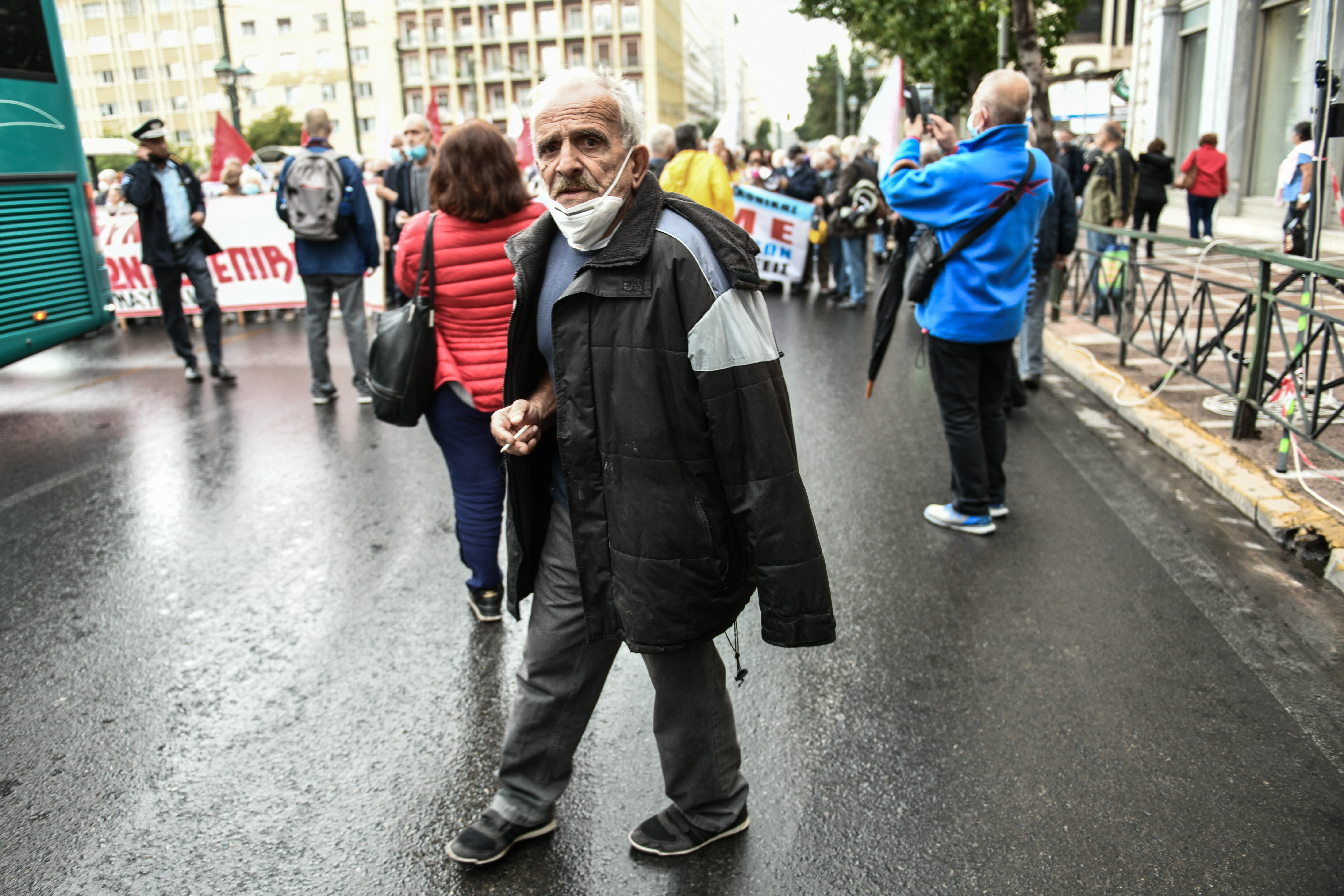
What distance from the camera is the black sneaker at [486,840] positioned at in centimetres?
256

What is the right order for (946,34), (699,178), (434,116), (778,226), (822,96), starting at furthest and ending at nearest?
1. (822,96)
2. (946,34)
3. (434,116)
4. (778,226)
5. (699,178)

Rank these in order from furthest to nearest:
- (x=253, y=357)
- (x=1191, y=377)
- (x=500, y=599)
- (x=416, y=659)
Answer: (x=253, y=357), (x=1191, y=377), (x=500, y=599), (x=416, y=659)

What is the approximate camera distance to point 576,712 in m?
2.55

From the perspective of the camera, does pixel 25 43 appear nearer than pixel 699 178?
Yes

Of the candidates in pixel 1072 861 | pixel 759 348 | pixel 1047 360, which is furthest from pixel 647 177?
pixel 1047 360

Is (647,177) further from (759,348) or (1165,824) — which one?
(1165,824)

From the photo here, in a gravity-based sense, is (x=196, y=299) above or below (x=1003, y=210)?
below

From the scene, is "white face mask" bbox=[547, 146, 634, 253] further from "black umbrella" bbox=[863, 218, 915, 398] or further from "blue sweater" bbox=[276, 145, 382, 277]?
"blue sweater" bbox=[276, 145, 382, 277]

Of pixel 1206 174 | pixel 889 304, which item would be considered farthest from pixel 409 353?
pixel 1206 174

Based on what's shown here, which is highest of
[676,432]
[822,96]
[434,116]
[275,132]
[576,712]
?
[822,96]

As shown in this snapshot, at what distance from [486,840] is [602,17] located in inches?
4044

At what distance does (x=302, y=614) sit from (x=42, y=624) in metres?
1.00

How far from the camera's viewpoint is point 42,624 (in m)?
4.07

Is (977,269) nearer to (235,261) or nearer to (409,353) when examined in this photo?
(409,353)
